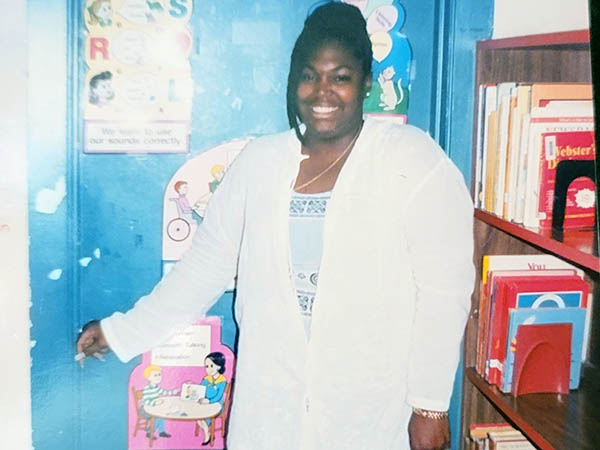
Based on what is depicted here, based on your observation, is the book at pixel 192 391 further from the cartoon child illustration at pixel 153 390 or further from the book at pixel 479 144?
the book at pixel 479 144

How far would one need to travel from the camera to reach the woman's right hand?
1.62 m

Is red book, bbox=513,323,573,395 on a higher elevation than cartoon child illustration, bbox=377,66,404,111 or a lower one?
lower

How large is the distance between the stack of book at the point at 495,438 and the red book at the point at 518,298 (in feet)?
0.52

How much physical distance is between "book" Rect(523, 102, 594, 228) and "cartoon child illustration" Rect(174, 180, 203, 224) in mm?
790

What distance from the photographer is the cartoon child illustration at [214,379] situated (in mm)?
1725

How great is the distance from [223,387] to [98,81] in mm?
830

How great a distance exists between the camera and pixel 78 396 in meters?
1.71

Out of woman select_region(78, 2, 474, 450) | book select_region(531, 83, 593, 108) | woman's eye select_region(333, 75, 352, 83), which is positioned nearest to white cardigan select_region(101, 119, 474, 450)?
woman select_region(78, 2, 474, 450)

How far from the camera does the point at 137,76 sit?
5.22ft

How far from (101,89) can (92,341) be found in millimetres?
611

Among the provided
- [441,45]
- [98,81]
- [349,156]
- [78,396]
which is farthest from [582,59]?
[78,396]

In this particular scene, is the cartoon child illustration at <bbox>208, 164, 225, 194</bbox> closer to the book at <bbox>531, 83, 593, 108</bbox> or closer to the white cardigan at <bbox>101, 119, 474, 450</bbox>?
the white cardigan at <bbox>101, 119, 474, 450</bbox>

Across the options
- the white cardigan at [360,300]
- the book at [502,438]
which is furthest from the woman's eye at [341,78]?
the book at [502,438]

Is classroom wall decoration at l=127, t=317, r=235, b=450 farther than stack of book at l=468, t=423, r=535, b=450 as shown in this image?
Yes
